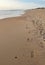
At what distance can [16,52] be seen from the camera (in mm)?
6301

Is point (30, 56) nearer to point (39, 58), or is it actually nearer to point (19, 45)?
point (39, 58)

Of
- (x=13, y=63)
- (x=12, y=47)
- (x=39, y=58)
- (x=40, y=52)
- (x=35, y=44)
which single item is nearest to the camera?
→ (x=13, y=63)

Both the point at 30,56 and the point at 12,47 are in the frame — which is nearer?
the point at 30,56

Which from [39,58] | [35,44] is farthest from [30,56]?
[35,44]

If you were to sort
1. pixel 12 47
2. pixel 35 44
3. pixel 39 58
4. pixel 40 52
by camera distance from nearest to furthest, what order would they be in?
1. pixel 39 58
2. pixel 40 52
3. pixel 12 47
4. pixel 35 44

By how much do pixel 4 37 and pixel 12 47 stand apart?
1430mm

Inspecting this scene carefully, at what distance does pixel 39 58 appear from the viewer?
5.83m

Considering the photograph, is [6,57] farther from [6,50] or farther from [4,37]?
[4,37]

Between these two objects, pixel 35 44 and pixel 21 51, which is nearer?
pixel 21 51

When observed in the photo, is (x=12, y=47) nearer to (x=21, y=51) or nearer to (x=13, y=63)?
Answer: (x=21, y=51)

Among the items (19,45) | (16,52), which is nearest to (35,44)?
(19,45)

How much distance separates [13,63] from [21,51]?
3.26 feet

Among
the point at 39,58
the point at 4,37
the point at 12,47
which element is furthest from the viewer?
the point at 4,37

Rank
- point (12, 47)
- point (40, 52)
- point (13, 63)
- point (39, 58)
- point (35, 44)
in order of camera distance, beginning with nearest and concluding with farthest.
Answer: point (13, 63), point (39, 58), point (40, 52), point (12, 47), point (35, 44)
